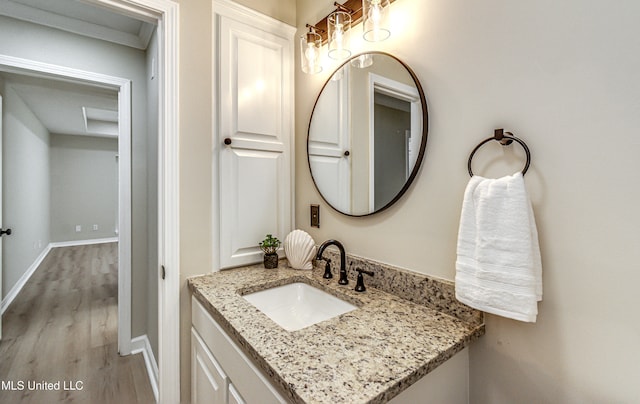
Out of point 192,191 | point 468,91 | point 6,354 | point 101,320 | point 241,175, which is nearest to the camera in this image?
point 468,91

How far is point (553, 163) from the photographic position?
0.70 meters

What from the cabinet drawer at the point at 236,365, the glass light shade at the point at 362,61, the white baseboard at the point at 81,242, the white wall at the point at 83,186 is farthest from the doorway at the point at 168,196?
the white baseboard at the point at 81,242

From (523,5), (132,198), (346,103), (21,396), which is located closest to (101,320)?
(21,396)

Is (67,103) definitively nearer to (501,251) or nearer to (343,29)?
(343,29)

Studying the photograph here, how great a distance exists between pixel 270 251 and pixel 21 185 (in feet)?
13.2

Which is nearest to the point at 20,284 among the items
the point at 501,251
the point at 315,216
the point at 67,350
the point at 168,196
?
the point at 67,350

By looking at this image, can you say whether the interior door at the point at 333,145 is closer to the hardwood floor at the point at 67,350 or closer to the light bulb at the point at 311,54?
the light bulb at the point at 311,54

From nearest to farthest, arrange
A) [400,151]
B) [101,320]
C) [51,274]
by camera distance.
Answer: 1. [400,151]
2. [101,320]
3. [51,274]

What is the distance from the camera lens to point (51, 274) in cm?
389

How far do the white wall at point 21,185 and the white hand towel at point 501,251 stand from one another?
3.71m

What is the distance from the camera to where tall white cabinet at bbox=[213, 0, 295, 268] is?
1.35 meters

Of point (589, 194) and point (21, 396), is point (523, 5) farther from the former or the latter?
point (21, 396)

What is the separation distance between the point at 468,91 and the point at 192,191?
117 cm

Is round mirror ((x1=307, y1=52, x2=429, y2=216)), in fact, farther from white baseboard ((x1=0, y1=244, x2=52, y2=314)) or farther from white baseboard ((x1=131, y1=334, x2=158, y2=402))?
white baseboard ((x1=0, y1=244, x2=52, y2=314))
